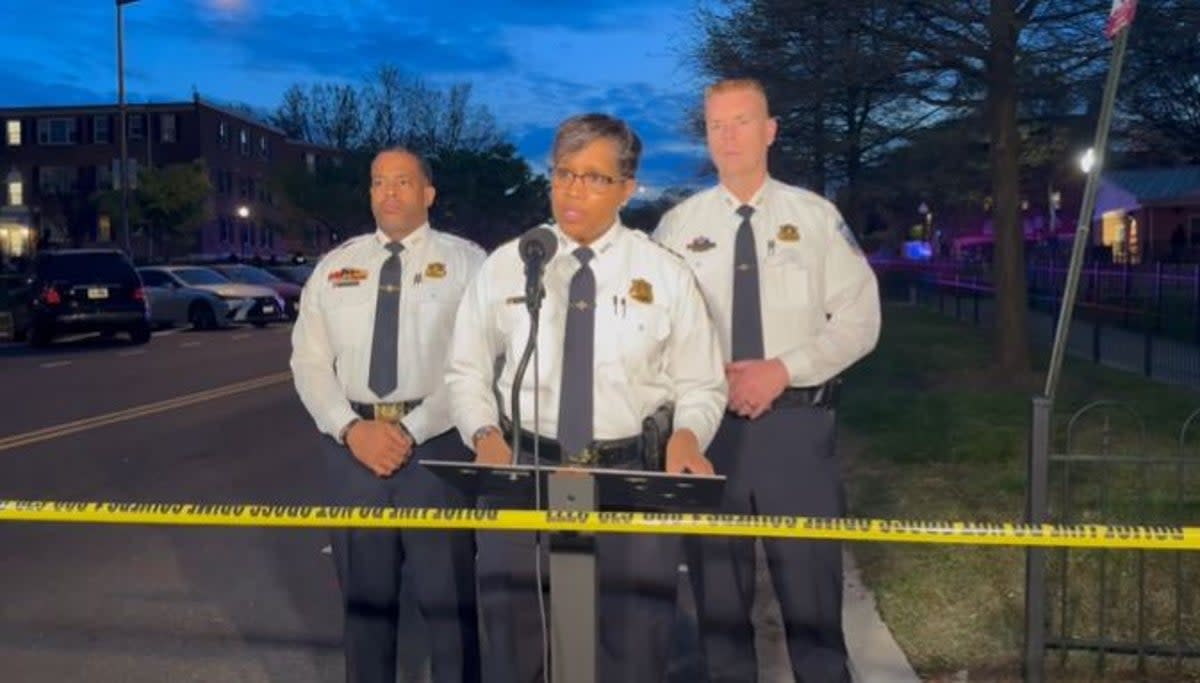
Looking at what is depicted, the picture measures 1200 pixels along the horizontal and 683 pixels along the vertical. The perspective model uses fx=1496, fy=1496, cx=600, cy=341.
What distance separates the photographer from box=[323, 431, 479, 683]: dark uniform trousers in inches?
182

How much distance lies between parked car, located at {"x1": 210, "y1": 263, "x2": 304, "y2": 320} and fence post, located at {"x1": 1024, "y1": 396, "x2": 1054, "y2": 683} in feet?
97.5

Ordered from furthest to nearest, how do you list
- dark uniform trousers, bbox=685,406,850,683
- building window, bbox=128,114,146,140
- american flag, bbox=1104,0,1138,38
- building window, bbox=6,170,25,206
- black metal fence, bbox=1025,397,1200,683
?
building window, bbox=128,114,146,140 → building window, bbox=6,170,25,206 → american flag, bbox=1104,0,1138,38 → black metal fence, bbox=1025,397,1200,683 → dark uniform trousers, bbox=685,406,850,683

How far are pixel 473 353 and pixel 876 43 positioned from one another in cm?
1176

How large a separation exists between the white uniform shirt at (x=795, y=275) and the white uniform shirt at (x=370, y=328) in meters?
0.75

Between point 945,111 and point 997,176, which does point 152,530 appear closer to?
point 997,176

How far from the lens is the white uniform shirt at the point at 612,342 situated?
3838 mm

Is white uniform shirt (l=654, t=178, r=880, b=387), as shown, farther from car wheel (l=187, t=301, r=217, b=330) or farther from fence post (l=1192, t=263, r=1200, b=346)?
car wheel (l=187, t=301, r=217, b=330)

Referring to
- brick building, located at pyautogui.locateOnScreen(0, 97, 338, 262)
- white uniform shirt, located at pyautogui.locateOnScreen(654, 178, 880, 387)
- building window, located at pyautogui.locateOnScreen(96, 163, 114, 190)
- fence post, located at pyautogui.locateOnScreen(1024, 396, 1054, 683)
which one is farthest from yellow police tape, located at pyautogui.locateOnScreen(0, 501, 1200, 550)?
building window, located at pyautogui.locateOnScreen(96, 163, 114, 190)

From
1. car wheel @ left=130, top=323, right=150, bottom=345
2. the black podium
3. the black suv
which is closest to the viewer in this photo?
the black podium

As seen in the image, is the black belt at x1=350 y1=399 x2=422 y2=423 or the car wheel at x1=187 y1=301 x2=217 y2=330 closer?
the black belt at x1=350 y1=399 x2=422 y2=423

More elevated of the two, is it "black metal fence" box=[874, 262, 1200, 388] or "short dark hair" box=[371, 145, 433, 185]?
"short dark hair" box=[371, 145, 433, 185]

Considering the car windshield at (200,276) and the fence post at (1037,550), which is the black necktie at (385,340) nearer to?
the fence post at (1037,550)

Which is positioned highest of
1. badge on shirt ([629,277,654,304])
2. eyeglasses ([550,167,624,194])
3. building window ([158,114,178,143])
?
building window ([158,114,178,143])

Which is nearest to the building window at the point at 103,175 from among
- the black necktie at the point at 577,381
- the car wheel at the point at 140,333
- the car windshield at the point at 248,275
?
the car windshield at the point at 248,275
